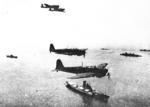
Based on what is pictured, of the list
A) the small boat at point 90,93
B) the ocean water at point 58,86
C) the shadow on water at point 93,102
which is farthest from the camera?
the ocean water at point 58,86

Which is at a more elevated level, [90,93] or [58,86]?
[90,93]

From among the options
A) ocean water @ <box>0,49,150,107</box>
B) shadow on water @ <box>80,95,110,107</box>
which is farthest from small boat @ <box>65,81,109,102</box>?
ocean water @ <box>0,49,150,107</box>

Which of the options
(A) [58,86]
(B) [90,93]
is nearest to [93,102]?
(B) [90,93]

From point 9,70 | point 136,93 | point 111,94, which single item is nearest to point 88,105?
point 111,94

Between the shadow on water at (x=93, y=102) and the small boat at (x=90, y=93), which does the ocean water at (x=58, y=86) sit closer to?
the shadow on water at (x=93, y=102)

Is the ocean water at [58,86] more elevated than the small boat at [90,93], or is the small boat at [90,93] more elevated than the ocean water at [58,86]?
the small boat at [90,93]

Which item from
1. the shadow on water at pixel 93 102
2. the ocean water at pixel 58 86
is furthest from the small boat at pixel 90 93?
the ocean water at pixel 58 86

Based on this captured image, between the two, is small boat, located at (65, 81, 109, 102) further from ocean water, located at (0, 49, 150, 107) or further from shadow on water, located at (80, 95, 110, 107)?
ocean water, located at (0, 49, 150, 107)

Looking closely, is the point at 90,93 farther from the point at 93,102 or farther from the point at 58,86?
the point at 58,86
